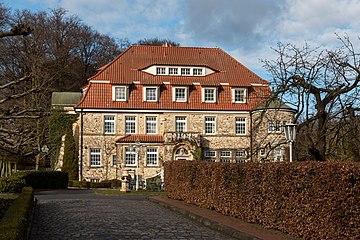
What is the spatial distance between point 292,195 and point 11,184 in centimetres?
1864

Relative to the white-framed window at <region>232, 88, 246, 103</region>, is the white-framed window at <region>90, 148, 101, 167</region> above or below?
below

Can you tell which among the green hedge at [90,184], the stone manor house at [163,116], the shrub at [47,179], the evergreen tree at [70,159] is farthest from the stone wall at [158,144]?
the shrub at [47,179]

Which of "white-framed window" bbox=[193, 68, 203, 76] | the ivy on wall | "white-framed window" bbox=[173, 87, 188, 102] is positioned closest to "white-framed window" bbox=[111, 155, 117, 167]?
the ivy on wall

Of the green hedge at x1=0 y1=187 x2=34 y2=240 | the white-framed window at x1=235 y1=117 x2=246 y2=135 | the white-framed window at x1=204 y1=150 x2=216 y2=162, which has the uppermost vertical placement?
the white-framed window at x1=235 y1=117 x2=246 y2=135

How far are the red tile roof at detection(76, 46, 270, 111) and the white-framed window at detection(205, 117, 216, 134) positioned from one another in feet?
2.91

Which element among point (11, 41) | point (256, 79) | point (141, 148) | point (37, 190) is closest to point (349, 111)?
point (37, 190)

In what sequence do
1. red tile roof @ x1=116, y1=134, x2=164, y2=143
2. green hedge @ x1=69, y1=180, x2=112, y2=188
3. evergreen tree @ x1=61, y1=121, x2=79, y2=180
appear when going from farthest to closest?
evergreen tree @ x1=61, y1=121, x2=79, y2=180 < red tile roof @ x1=116, y1=134, x2=164, y2=143 < green hedge @ x1=69, y1=180, x2=112, y2=188

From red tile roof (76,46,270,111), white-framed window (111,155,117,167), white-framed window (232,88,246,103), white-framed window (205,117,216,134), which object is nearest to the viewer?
white-framed window (111,155,117,167)

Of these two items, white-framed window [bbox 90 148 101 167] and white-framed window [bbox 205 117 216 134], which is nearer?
white-framed window [bbox 90 148 101 167]

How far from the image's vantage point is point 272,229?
12.1 metres

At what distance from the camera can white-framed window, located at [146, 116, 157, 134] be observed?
141ft

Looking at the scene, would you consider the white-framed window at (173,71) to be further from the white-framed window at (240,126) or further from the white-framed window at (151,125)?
the white-framed window at (240,126)

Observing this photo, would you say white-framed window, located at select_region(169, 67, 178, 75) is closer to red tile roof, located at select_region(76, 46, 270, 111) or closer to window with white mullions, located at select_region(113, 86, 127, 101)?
red tile roof, located at select_region(76, 46, 270, 111)

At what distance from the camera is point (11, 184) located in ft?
85.4
